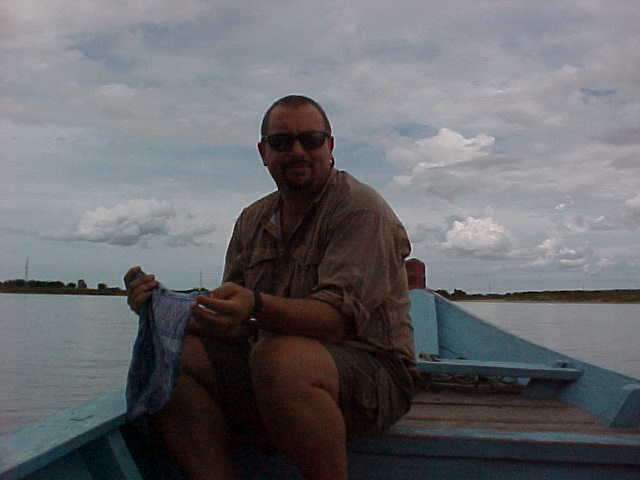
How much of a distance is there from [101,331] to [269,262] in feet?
86.8

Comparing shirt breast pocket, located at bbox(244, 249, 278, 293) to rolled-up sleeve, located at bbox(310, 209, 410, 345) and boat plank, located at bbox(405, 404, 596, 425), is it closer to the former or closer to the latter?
rolled-up sleeve, located at bbox(310, 209, 410, 345)

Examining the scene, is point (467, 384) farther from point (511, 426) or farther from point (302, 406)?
point (302, 406)

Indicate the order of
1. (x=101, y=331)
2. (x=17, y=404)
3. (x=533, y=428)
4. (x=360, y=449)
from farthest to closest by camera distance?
(x=101, y=331)
(x=17, y=404)
(x=533, y=428)
(x=360, y=449)

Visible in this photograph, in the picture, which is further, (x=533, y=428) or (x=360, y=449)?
(x=533, y=428)

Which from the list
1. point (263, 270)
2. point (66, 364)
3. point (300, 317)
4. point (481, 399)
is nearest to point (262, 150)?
point (263, 270)

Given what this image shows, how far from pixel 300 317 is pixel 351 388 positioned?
0.91 ft

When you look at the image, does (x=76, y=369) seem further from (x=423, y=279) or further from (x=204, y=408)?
(x=204, y=408)

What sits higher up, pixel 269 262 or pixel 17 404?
pixel 269 262

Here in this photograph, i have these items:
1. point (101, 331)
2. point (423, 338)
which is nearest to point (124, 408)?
point (423, 338)

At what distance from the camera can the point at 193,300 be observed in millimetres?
2006

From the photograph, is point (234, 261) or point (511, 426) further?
point (511, 426)

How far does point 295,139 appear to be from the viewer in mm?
2244

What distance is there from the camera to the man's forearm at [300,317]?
6.43ft

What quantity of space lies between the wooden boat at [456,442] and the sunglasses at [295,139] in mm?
1005
